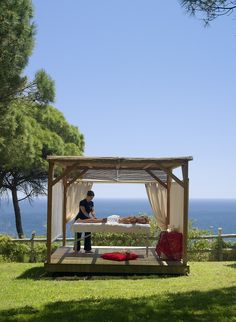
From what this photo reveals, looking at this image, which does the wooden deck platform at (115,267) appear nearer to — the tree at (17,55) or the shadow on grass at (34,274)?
the shadow on grass at (34,274)

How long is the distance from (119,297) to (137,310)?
1.39 meters

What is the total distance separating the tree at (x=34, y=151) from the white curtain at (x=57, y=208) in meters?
2.23

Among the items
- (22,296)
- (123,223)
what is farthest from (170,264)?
(22,296)

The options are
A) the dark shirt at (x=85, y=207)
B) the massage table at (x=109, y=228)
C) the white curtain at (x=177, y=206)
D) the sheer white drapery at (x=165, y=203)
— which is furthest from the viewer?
the dark shirt at (x=85, y=207)

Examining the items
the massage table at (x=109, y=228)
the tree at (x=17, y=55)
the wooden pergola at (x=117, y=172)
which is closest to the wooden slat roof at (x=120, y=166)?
the wooden pergola at (x=117, y=172)

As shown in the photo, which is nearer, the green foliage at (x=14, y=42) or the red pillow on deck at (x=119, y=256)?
the green foliage at (x=14, y=42)

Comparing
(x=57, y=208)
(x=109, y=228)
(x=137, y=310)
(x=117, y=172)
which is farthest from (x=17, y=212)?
(x=137, y=310)

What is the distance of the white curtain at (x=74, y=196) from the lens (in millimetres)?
14227

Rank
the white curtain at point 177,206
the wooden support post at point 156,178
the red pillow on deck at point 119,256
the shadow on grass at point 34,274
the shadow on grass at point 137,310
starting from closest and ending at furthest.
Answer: the shadow on grass at point 137,310 < the shadow on grass at point 34,274 < the red pillow on deck at point 119,256 < the white curtain at point 177,206 < the wooden support post at point 156,178

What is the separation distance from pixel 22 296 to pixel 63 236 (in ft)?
20.1

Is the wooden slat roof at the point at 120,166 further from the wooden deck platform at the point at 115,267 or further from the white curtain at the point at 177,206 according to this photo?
the wooden deck platform at the point at 115,267

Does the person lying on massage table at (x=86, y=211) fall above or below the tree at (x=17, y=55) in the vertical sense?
below

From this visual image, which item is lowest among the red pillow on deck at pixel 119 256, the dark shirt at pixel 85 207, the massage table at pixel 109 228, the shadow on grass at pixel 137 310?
the red pillow on deck at pixel 119 256

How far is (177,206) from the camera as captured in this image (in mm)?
12031
